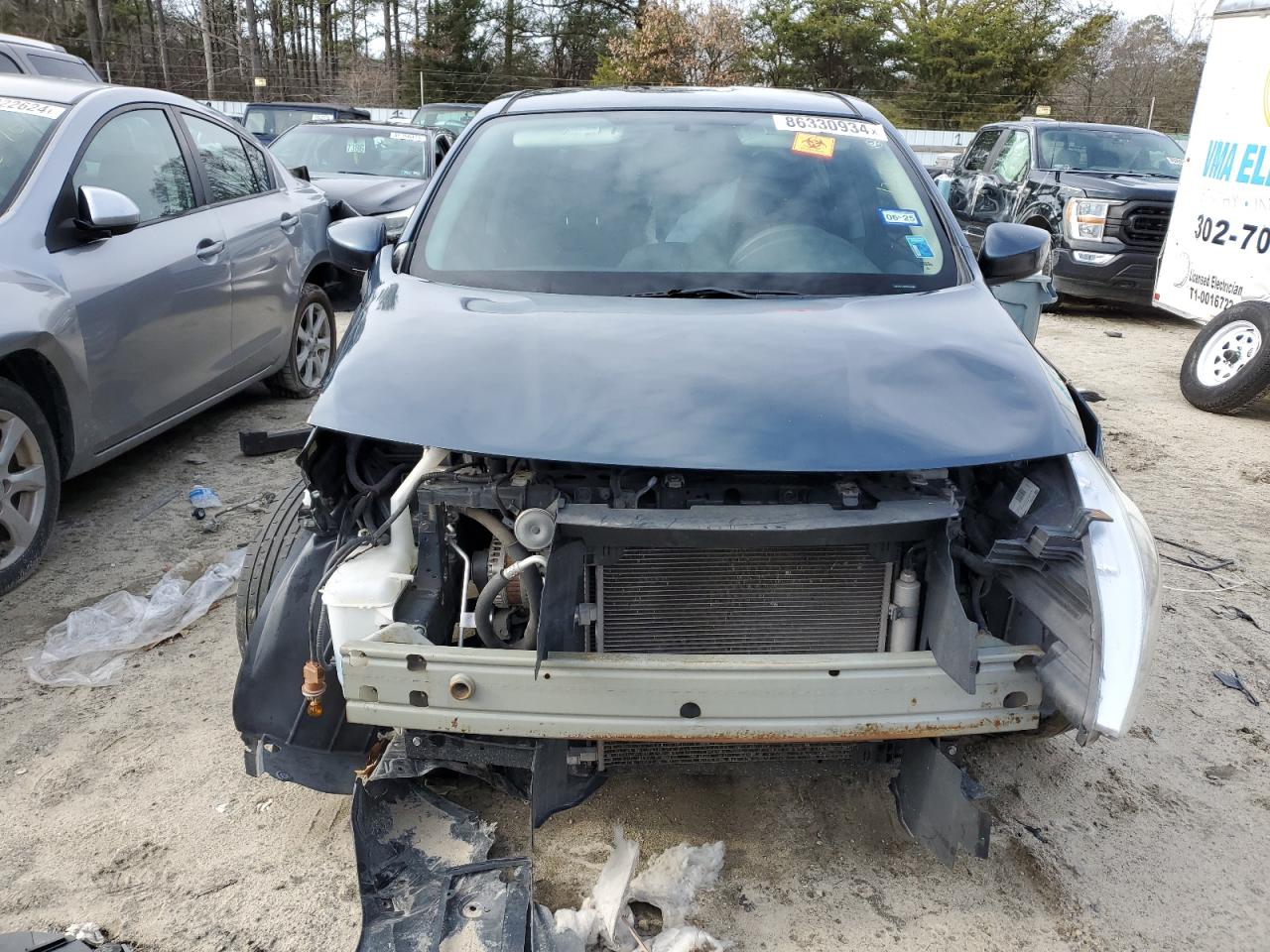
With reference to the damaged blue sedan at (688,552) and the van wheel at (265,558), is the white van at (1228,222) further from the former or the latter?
the van wheel at (265,558)

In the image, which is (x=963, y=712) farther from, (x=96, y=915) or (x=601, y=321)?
(x=96, y=915)

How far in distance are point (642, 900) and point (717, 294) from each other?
162 cm

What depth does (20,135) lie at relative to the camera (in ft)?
12.8

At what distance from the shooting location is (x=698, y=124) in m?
3.38

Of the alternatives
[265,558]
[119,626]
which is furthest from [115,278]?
[265,558]

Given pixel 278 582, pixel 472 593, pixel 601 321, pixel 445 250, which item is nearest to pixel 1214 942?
pixel 472 593

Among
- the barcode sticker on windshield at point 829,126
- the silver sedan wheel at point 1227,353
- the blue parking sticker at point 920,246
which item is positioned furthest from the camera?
the silver sedan wheel at point 1227,353

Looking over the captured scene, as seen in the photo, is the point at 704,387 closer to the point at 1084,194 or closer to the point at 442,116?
the point at 1084,194

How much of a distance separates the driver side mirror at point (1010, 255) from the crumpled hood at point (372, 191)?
5913mm

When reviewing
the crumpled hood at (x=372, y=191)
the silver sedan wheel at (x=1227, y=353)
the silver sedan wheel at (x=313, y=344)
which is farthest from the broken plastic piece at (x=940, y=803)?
the crumpled hood at (x=372, y=191)

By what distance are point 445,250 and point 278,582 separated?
1.18m

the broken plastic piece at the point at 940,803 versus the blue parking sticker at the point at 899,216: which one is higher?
the blue parking sticker at the point at 899,216

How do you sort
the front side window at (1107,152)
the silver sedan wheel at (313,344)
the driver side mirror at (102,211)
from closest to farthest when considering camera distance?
the driver side mirror at (102,211) → the silver sedan wheel at (313,344) → the front side window at (1107,152)

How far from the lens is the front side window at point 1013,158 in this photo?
10.2 metres
